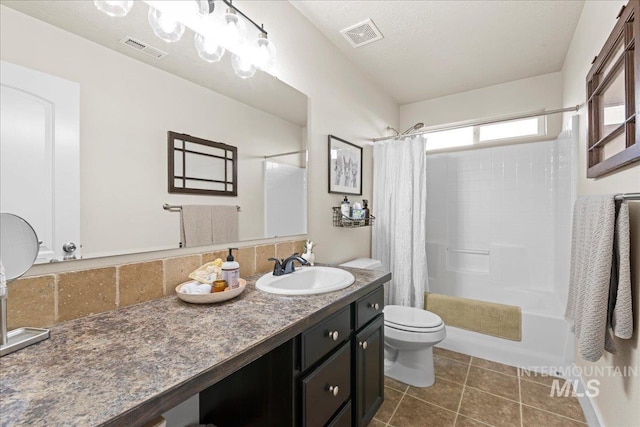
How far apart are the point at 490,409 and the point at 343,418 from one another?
109cm

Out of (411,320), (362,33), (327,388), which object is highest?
(362,33)

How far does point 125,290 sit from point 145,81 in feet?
2.53

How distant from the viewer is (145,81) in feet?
3.46

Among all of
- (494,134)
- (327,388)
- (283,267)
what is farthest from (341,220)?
(494,134)

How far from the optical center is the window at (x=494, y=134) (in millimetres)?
2654

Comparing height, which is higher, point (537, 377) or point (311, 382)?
point (311, 382)

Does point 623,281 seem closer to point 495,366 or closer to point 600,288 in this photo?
point 600,288

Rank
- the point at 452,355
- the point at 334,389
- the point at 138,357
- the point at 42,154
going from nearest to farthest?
the point at 138,357 → the point at 42,154 → the point at 334,389 → the point at 452,355

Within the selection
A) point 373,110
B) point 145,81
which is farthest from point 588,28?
point 145,81

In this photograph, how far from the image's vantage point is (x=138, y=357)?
2.24ft

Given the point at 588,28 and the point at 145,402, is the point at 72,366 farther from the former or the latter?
the point at 588,28

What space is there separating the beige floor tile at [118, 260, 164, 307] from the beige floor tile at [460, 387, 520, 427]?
1.84m

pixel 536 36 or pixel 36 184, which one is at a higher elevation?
pixel 536 36

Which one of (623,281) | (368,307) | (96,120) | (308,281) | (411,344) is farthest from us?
(411,344)
